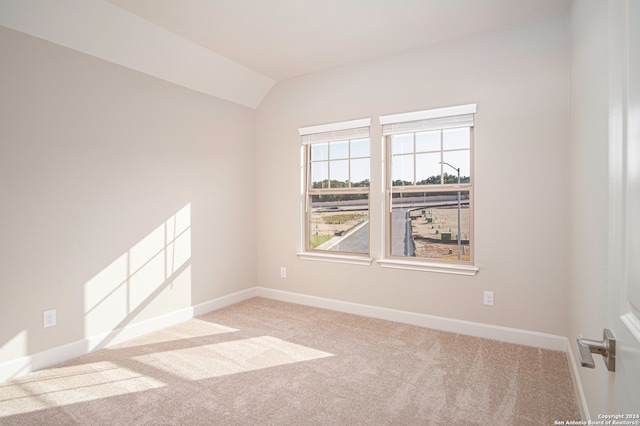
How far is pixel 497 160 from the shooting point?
3.25 meters

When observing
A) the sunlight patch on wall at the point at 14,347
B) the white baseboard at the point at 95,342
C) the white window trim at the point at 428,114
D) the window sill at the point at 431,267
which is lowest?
the white baseboard at the point at 95,342

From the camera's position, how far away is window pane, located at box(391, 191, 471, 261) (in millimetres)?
3531

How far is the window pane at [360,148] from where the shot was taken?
4.06 meters

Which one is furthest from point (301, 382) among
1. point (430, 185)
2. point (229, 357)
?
point (430, 185)

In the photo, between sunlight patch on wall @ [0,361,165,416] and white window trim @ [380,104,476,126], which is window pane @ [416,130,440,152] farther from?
sunlight patch on wall @ [0,361,165,416]

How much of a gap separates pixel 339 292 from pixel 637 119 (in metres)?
3.70

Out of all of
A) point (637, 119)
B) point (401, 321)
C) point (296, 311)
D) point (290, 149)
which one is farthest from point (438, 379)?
point (290, 149)

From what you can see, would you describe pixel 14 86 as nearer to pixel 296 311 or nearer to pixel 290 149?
pixel 290 149

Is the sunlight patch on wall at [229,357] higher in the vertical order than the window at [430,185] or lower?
lower

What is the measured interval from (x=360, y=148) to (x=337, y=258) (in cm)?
133

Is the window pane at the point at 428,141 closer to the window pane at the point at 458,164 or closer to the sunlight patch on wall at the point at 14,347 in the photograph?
the window pane at the point at 458,164

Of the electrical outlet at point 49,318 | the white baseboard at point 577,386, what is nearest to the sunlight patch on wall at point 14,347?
the electrical outlet at point 49,318

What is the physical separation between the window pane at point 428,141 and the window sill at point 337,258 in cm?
135

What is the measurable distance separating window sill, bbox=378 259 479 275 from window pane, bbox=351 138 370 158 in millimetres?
1254
